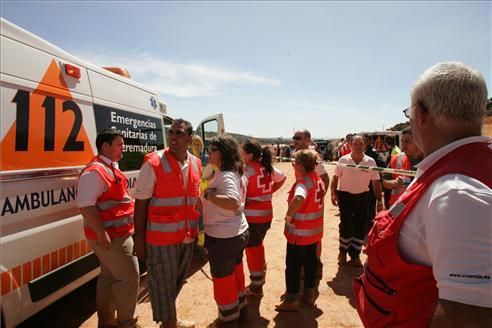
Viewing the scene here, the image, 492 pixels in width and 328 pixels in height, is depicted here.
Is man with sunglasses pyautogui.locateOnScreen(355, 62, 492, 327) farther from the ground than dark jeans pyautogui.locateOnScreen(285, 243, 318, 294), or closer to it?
farther from the ground

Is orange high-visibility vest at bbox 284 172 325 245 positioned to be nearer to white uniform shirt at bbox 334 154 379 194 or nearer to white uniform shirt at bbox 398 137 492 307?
white uniform shirt at bbox 334 154 379 194

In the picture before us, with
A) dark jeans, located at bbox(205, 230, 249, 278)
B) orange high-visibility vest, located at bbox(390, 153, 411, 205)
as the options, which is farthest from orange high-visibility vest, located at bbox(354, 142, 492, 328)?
orange high-visibility vest, located at bbox(390, 153, 411, 205)

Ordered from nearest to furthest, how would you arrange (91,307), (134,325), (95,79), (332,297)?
(134,325) → (95,79) → (91,307) → (332,297)

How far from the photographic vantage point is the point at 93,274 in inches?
124

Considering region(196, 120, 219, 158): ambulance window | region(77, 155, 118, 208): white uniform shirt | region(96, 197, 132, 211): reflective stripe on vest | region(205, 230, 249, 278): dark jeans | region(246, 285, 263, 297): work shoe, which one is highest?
region(196, 120, 219, 158): ambulance window

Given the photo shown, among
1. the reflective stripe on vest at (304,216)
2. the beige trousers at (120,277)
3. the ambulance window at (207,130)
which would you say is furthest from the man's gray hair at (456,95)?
the ambulance window at (207,130)

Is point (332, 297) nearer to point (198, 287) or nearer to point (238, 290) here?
point (238, 290)

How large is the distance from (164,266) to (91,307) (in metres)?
1.68

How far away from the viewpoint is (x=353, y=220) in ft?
15.9

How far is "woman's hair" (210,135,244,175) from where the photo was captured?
9.27 feet

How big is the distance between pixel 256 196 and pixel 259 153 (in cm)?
53

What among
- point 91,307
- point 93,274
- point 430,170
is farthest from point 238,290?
point 430,170

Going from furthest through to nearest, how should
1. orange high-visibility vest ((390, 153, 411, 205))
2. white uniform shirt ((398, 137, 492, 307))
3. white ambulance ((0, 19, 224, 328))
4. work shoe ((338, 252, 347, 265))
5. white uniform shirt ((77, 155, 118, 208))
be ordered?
work shoe ((338, 252, 347, 265)) → orange high-visibility vest ((390, 153, 411, 205)) → white uniform shirt ((77, 155, 118, 208)) → white ambulance ((0, 19, 224, 328)) → white uniform shirt ((398, 137, 492, 307))

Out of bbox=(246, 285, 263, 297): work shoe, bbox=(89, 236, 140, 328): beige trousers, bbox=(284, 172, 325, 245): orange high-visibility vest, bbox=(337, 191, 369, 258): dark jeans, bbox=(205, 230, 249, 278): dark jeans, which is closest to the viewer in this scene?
bbox=(89, 236, 140, 328): beige trousers
